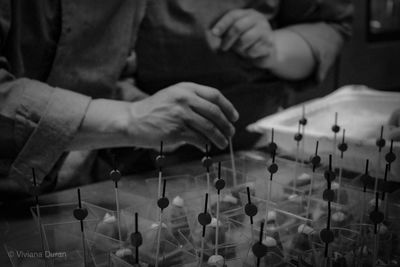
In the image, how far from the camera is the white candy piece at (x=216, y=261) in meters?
0.85

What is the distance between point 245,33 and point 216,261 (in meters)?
0.87

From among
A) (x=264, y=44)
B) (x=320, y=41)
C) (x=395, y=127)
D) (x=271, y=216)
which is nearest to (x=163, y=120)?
(x=271, y=216)

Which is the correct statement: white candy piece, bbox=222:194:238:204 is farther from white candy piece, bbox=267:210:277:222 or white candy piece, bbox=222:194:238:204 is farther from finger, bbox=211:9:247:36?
finger, bbox=211:9:247:36

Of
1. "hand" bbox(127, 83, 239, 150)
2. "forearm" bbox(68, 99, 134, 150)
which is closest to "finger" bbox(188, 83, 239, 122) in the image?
"hand" bbox(127, 83, 239, 150)

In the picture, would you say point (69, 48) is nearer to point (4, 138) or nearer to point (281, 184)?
point (4, 138)

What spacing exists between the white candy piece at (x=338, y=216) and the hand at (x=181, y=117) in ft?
1.11

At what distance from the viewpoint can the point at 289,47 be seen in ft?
5.62

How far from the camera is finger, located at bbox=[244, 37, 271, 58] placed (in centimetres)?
159

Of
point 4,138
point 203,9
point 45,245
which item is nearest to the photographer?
point 45,245

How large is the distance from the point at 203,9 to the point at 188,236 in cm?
85

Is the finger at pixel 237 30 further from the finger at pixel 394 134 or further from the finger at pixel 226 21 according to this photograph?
the finger at pixel 394 134

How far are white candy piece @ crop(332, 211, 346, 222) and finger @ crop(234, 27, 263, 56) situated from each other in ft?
2.27

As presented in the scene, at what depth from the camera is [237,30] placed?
154 centimetres

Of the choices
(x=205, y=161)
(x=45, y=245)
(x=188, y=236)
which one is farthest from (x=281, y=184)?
(x=45, y=245)
